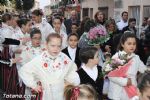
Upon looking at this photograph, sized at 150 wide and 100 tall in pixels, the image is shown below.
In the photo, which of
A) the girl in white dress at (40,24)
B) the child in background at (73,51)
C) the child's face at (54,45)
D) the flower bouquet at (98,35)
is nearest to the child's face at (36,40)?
the child in background at (73,51)

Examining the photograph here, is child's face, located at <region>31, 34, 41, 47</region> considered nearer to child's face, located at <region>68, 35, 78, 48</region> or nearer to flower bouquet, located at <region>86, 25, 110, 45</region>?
child's face, located at <region>68, 35, 78, 48</region>

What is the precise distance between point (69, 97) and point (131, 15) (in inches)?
578

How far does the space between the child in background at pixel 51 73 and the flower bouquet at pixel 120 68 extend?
0.45 metres

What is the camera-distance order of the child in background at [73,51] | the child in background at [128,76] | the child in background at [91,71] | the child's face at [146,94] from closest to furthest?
the child's face at [146,94] < the child in background at [128,76] < the child in background at [91,71] < the child in background at [73,51]

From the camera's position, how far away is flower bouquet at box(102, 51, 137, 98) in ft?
16.5

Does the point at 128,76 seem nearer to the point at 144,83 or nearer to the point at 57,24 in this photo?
the point at 144,83

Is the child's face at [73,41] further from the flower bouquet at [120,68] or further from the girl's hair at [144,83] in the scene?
the girl's hair at [144,83]

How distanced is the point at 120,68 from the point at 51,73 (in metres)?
0.89

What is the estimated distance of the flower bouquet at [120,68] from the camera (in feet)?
16.5

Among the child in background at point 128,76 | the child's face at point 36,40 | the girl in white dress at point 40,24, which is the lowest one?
the child in background at point 128,76

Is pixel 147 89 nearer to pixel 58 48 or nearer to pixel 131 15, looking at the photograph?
pixel 58 48

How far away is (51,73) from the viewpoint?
5148 mm

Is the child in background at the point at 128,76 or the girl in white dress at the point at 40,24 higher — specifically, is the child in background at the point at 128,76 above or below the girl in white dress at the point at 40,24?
below

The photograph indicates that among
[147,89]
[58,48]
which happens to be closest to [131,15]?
[58,48]
